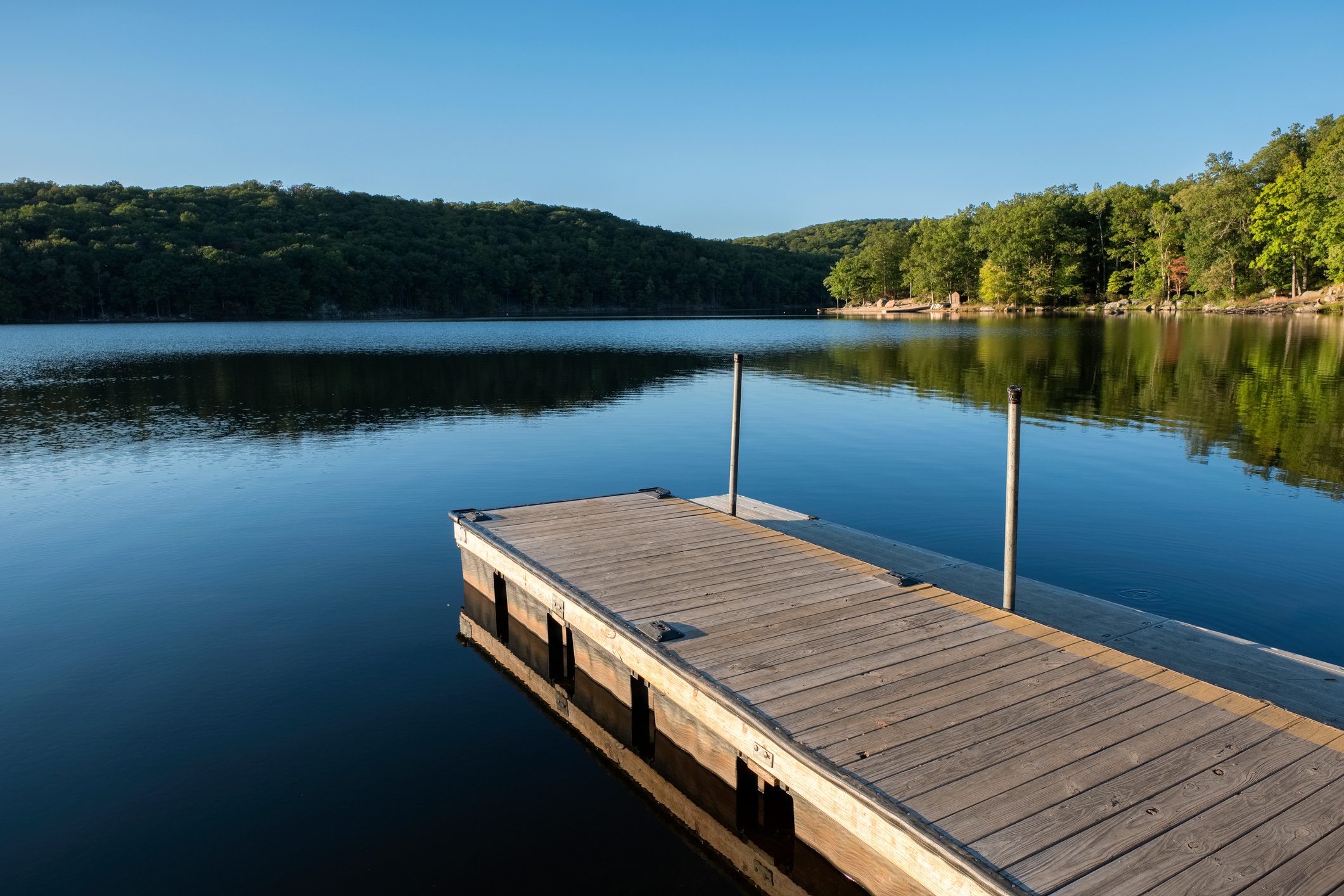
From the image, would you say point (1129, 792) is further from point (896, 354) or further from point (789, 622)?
point (896, 354)

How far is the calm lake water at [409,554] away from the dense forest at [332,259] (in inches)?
3409

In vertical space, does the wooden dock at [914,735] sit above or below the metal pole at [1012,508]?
below

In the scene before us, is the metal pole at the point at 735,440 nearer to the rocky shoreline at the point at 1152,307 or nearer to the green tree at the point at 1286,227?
the rocky shoreline at the point at 1152,307

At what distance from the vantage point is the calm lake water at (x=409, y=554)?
5.55 m

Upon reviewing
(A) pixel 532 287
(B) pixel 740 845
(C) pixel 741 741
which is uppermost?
(A) pixel 532 287

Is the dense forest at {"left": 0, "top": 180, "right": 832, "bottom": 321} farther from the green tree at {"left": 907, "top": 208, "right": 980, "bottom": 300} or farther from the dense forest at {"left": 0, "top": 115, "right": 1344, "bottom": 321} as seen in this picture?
the green tree at {"left": 907, "top": 208, "right": 980, "bottom": 300}

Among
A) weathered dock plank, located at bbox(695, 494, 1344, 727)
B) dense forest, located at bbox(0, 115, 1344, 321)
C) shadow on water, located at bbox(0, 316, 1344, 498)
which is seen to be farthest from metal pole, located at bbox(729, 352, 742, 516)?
dense forest, located at bbox(0, 115, 1344, 321)

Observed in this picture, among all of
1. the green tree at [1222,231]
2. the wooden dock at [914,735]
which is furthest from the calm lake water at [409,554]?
the green tree at [1222,231]

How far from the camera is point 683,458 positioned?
18312 mm

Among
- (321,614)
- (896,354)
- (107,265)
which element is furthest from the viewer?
(107,265)

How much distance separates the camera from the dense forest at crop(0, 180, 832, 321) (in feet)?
343

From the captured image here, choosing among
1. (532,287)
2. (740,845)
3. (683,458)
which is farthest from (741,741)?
(532,287)

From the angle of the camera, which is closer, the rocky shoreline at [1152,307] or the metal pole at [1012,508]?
the metal pole at [1012,508]

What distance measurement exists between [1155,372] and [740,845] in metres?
33.7
